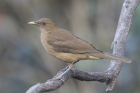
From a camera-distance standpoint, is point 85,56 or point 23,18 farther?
point 23,18

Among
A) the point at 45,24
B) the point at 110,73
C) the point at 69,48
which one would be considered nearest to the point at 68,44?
the point at 69,48

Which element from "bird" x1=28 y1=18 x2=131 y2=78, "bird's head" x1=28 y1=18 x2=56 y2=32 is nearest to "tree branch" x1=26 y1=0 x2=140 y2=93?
"bird" x1=28 y1=18 x2=131 y2=78

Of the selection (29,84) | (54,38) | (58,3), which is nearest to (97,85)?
(29,84)

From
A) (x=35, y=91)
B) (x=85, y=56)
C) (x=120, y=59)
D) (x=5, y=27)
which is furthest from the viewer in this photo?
(x=5, y=27)

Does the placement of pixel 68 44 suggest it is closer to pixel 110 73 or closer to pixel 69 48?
pixel 69 48

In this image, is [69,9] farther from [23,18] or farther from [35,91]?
[35,91]

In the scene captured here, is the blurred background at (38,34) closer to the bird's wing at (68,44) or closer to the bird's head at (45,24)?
the bird's head at (45,24)
